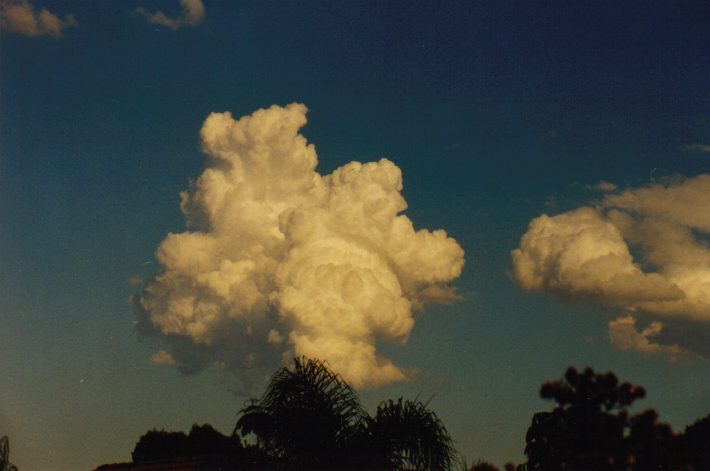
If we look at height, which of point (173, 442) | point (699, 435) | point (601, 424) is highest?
point (173, 442)

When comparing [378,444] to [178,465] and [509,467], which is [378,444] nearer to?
[509,467]

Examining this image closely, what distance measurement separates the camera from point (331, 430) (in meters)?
18.4

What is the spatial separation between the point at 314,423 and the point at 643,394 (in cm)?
721

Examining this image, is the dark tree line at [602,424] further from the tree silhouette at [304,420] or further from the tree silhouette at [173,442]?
the tree silhouette at [173,442]

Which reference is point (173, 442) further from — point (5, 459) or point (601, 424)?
point (601, 424)

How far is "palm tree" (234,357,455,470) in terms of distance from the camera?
1822cm

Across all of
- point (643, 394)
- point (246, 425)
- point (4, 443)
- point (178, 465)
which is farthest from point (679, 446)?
point (4, 443)

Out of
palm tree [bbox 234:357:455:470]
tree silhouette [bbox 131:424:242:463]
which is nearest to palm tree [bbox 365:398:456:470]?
palm tree [bbox 234:357:455:470]

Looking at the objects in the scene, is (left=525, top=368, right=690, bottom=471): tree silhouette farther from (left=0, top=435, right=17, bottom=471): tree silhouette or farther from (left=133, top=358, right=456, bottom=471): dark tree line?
(left=0, top=435, right=17, bottom=471): tree silhouette

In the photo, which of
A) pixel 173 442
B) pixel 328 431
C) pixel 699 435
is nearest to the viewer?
pixel 328 431

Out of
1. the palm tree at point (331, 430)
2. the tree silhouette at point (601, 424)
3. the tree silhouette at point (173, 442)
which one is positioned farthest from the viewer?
the tree silhouette at point (173, 442)

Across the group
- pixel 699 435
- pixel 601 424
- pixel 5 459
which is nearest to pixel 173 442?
pixel 699 435

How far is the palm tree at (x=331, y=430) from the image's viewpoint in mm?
18219

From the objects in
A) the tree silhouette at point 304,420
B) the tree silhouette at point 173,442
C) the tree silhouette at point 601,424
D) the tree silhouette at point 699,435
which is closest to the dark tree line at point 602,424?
the tree silhouette at point 601,424
